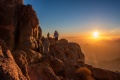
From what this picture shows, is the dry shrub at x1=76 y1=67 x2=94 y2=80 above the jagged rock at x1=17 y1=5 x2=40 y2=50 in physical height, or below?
below

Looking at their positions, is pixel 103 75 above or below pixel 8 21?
below

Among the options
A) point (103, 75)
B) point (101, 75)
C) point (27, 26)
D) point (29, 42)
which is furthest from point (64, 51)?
point (103, 75)

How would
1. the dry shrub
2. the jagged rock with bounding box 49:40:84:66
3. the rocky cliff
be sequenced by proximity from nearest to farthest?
the rocky cliff < the dry shrub < the jagged rock with bounding box 49:40:84:66

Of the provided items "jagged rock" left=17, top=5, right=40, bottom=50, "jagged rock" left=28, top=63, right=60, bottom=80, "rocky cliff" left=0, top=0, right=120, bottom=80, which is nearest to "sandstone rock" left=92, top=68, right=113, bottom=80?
"rocky cliff" left=0, top=0, right=120, bottom=80

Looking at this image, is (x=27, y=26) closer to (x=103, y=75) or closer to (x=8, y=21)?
(x=8, y=21)

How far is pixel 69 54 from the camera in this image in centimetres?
4684

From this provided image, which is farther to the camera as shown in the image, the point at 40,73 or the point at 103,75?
the point at 103,75

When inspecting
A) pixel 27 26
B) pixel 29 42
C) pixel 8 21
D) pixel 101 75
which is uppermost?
pixel 8 21

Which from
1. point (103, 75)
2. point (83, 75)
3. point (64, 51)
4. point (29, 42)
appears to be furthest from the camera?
point (64, 51)

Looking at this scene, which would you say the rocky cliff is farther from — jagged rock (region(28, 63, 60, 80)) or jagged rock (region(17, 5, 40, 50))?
jagged rock (region(28, 63, 60, 80))

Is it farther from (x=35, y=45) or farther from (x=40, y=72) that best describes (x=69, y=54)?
(x=40, y=72)

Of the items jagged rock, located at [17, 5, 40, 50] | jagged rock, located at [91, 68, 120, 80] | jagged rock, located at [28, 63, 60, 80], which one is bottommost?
jagged rock, located at [91, 68, 120, 80]

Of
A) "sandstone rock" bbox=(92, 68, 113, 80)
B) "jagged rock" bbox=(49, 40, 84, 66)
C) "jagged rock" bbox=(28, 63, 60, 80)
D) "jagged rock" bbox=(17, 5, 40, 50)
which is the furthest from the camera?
"jagged rock" bbox=(49, 40, 84, 66)

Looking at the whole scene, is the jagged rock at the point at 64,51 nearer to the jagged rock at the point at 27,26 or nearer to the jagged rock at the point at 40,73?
the jagged rock at the point at 27,26
